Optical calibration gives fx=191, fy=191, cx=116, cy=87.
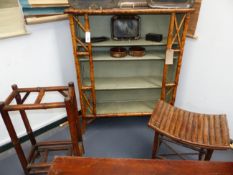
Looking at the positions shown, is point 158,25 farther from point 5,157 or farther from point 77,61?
point 5,157

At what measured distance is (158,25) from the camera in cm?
202

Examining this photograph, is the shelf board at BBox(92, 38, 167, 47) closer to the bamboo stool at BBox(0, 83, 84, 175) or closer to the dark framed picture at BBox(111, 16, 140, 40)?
the dark framed picture at BBox(111, 16, 140, 40)

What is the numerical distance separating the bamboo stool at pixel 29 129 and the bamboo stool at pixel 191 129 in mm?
600

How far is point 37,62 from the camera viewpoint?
190 centimetres

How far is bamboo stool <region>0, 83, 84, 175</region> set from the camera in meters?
1.25

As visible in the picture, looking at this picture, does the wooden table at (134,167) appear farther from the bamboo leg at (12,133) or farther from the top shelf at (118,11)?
the top shelf at (118,11)

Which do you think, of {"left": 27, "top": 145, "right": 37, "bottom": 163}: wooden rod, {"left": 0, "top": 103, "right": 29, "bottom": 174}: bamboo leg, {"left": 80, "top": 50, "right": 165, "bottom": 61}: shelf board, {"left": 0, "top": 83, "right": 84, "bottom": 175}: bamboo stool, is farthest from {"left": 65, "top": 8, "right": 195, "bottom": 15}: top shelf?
{"left": 27, "top": 145, "right": 37, "bottom": 163}: wooden rod

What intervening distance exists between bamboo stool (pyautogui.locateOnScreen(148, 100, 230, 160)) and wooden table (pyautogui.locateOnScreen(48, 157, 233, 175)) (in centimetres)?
39

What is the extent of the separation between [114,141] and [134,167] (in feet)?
3.59

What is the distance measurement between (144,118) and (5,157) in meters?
1.56

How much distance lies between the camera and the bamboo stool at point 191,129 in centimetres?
136

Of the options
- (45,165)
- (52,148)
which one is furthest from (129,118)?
(45,165)

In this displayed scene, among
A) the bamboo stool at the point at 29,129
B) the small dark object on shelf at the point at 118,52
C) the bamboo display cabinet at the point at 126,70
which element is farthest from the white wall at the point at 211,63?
the bamboo stool at the point at 29,129

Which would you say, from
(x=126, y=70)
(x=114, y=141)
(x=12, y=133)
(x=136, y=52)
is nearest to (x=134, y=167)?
(x=12, y=133)
